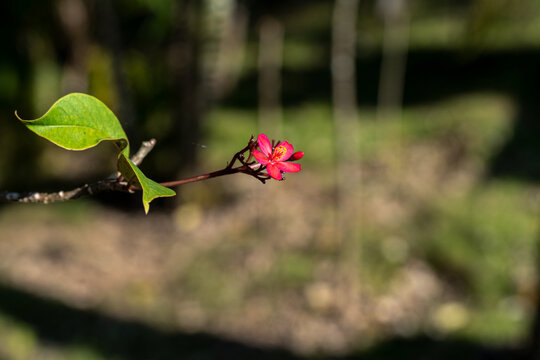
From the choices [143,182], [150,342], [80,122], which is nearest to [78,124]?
[80,122]

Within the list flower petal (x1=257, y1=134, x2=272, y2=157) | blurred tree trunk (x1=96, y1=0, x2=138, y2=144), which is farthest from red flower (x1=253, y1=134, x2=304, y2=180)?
blurred tree trunk (x1=96, y1=0, x2=138, y2=144)

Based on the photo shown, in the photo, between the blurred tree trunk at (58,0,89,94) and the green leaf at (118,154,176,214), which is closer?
the green leaf at (118,154,176,214)

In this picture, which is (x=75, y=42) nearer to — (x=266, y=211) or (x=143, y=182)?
(x=266, y=211)

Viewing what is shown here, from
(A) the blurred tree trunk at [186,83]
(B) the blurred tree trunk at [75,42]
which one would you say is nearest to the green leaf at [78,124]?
(A) the blurred tree trunk at [186,83]

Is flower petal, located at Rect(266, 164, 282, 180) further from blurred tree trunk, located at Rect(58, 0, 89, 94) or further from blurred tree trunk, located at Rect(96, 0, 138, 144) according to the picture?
blurred tree trunk, located at Rect(58, 0, 89, 94)

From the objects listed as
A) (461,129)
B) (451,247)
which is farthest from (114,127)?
(461,129)
